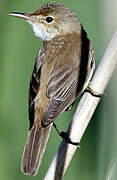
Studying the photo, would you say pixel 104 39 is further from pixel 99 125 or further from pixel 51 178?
pixel 51 178

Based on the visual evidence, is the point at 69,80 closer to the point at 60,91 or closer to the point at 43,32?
the point at 60,91

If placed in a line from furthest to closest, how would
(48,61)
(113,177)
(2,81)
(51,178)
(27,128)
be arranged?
(48,61) < (27,128) < (2,81) < (51,178) < (113,177)

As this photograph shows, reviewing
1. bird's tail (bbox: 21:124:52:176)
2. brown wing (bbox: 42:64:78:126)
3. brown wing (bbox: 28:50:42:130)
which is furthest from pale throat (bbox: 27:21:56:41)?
bird's tail (bbox: 21:124:52:176)

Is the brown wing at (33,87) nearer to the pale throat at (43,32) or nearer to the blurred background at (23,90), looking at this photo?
the blurred background at (23,90)

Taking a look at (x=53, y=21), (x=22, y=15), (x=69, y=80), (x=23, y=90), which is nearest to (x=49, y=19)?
(x=53, y=21)

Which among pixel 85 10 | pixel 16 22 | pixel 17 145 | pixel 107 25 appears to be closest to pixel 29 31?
pixel 16 22

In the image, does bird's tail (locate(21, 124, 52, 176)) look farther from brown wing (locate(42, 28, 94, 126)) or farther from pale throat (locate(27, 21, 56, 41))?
pale throat (locate(27, 21, 56, 41))

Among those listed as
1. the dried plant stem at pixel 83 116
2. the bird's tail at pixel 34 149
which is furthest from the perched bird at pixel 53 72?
the dried plant stem at pixel 83 116
